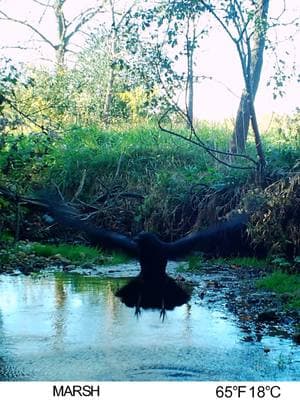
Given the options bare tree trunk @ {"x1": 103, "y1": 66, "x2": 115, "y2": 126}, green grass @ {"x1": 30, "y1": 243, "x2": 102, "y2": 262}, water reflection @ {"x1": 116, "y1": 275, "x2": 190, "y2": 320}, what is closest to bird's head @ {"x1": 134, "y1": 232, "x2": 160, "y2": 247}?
water reflection @ {"x1": 116, "y1": 275, "x2": 190, "y2": 320}

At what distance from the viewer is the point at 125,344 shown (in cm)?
536

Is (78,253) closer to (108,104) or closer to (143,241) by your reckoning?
(143,241)

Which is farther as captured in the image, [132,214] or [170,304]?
[132,214]

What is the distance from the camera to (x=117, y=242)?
622 centimetres

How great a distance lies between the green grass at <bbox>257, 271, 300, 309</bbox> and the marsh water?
830 mm

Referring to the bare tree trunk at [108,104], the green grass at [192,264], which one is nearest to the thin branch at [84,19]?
the bare tree trunk at [108,104]

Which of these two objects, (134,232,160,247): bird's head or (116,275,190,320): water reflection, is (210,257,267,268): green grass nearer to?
(116,275,190,320): water reflection

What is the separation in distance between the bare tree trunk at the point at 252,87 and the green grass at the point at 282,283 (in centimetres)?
280

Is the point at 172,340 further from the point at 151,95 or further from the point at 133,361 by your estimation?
the point at 151,95

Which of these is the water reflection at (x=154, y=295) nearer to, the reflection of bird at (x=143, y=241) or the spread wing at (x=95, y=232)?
the reflection of bird at (x=143, y=241)

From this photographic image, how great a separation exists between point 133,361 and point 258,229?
3.77 meters
